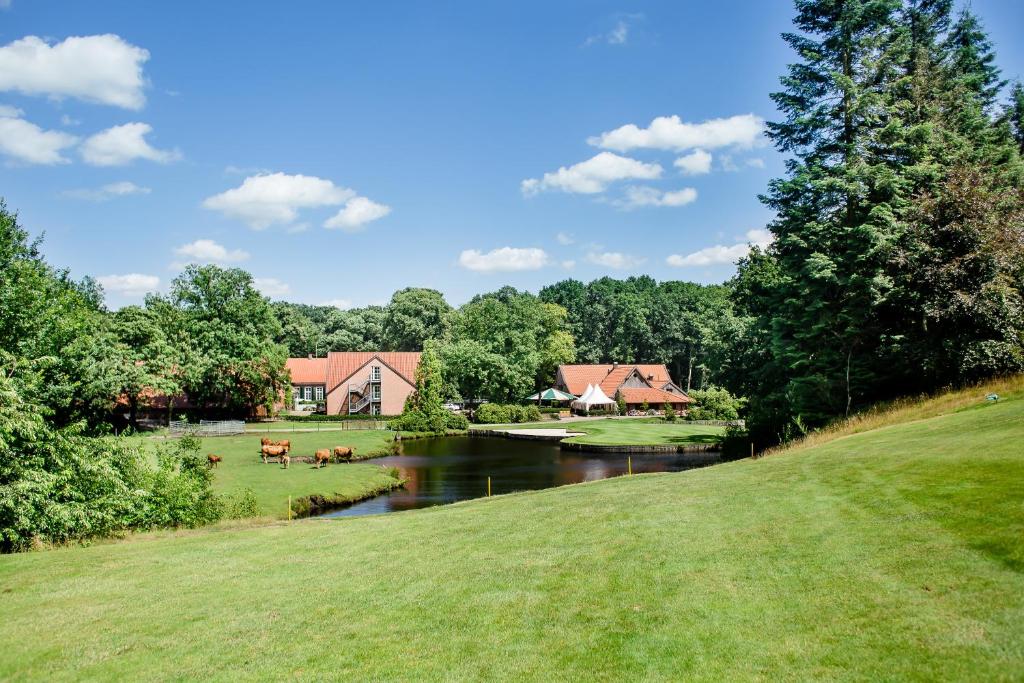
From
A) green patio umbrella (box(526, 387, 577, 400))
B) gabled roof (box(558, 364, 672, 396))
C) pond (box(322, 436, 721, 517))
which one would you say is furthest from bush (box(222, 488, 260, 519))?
gabled roof (box(558, 364, 672, 396))

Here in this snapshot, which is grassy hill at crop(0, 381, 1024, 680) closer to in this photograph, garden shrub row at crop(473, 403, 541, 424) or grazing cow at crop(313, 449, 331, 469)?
grazing cow at crop(313, 449, 331, 469)

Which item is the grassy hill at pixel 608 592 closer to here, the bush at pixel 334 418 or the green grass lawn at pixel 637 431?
the green grass lawn at pixel 637 431

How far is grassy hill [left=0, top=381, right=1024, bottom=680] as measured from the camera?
7.44 metres

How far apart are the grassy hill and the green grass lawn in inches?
1477

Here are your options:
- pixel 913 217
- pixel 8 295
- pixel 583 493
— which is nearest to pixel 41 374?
pixel 8 295

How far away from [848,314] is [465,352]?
174ft

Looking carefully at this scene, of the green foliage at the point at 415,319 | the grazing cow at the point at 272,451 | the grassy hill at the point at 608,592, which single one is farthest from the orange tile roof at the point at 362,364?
the grassy hill at the point at 608,592

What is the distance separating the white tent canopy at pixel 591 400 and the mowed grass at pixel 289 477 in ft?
125

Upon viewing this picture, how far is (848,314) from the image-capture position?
28781mm

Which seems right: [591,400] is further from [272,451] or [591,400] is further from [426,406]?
[272,451]

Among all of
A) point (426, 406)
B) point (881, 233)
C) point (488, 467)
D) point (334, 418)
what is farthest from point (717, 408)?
point (881, 233)

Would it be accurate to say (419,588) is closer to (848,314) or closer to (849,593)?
(849,593)

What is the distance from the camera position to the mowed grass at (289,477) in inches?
1112

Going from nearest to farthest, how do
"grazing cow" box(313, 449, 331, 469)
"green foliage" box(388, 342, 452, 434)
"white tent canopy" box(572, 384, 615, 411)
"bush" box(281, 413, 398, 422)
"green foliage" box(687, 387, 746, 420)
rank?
"grazing cow" box(313, 449, 331, 469)
"green foliage" box(388, 342, 452, 434)
"bush" box(281, 413, 398, 422)
"green foliage" box(687, 387, 746, 420)
"white tent canopy" box(572, 384, 615, 411)
